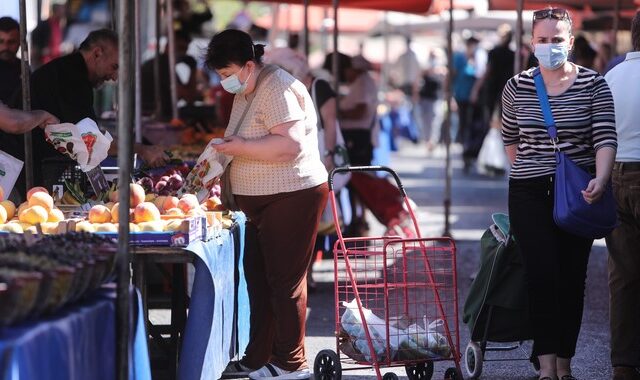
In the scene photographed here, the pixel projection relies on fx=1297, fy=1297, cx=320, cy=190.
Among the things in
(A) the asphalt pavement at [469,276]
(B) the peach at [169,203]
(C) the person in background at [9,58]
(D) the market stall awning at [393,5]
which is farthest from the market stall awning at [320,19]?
(B) the peach at [169,203]

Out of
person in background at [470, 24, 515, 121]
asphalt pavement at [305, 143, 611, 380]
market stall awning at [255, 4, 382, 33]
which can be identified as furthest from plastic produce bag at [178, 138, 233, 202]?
market stall awning at [255, 4, 382, 33]

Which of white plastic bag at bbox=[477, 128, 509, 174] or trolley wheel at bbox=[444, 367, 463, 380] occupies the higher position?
trolley wheel at bbox=[444, 367, 463, 380]

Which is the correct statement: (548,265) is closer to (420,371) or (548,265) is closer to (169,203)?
(420,371)

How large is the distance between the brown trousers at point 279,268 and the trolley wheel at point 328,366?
0.21 metres

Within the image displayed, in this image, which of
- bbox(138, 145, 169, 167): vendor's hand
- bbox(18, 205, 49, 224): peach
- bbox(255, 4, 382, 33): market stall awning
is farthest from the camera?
bbox(255, 4, 382, 33): market stall awning

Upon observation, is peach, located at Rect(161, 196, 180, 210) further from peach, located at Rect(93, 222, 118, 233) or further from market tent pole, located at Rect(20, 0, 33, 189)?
market tent pole, located at Rect(20, 0, 33, 189)

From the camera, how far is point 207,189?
679 centimetres

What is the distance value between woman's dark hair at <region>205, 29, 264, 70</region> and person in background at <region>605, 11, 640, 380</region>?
1940 mm

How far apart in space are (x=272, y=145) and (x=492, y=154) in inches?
601

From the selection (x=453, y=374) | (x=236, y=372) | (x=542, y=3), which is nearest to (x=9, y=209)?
(x=236, y=372)

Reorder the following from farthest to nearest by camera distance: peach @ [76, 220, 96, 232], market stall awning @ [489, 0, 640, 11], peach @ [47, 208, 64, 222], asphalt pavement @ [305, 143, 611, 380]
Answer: market stall awning @ [489, 0, 640, 11]
asphalt pavement @ [305, 143, 611, 380]
peach @ [47, 208, 64, 222]
peach @ [76, 220, 96, 232]

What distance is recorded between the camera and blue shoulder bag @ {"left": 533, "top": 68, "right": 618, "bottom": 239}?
6133 mm

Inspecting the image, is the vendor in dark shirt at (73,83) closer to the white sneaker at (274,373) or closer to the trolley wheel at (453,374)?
the white sneaker at (274,373)

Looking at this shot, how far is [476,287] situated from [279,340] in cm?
110
